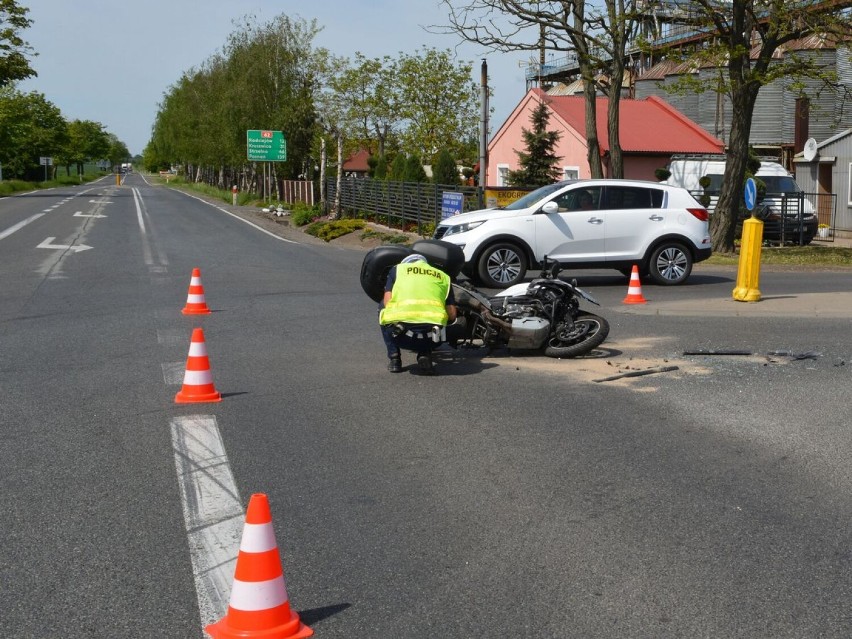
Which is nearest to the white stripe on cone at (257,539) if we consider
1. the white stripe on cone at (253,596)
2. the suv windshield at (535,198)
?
the white stripe on cone at (253,596)

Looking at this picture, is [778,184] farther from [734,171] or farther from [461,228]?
[461,228]

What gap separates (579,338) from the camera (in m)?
10.5

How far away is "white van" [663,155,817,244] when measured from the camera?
1150 inches

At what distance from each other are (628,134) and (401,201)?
18348 mm

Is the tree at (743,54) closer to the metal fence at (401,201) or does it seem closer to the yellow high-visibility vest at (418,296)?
the metal fence at (401,201)

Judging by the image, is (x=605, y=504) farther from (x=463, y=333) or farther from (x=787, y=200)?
(x=787, y=200)

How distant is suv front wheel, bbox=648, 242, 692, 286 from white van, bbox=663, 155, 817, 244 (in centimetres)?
1010

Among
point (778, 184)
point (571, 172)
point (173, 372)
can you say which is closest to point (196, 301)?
point (173, 372)

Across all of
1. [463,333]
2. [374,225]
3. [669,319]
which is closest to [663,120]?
[374,225]

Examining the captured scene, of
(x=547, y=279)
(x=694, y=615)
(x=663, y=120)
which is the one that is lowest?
(x=694, y=615)

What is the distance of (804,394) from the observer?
28.8 feet

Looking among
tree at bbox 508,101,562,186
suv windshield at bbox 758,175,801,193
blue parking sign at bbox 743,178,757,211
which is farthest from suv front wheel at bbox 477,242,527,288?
tree at bbox 508,101,562,186

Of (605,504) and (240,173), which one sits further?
(240,173)

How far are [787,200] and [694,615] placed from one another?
2667 cm
